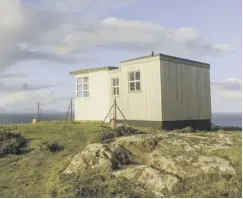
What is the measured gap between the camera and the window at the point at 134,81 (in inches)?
895

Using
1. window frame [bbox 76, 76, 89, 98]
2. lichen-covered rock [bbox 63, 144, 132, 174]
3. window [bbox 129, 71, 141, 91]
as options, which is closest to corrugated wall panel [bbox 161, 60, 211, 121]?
window [bbox 129, 71, 141, 91]

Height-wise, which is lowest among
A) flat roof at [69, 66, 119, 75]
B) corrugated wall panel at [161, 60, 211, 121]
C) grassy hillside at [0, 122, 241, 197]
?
grassy hillside at [0, 122, 241, 197]

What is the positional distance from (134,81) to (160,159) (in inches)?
451

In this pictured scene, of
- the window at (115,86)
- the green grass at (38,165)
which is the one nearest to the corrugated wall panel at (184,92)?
the window at (115,86)

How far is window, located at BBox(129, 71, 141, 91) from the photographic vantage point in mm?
22736

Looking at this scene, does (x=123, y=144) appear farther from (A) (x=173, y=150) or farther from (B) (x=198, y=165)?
(B) (x=198, y=165)

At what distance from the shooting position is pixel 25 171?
12.8 m

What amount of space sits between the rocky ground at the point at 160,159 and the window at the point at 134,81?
8.76 metres

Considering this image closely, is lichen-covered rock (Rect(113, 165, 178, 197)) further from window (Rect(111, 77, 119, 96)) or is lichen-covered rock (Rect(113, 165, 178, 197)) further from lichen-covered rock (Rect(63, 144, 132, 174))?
window (Rect(111, 77, 119, 96))

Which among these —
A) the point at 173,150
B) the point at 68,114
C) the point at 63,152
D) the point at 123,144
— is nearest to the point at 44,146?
the point at 63,152

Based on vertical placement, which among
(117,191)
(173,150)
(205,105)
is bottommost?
(117,191)

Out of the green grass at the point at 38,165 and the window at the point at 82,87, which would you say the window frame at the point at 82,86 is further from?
the green grass at the point at 38,165

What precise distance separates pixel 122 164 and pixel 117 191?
6.85 ft

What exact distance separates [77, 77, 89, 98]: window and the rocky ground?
1343 centimetres
